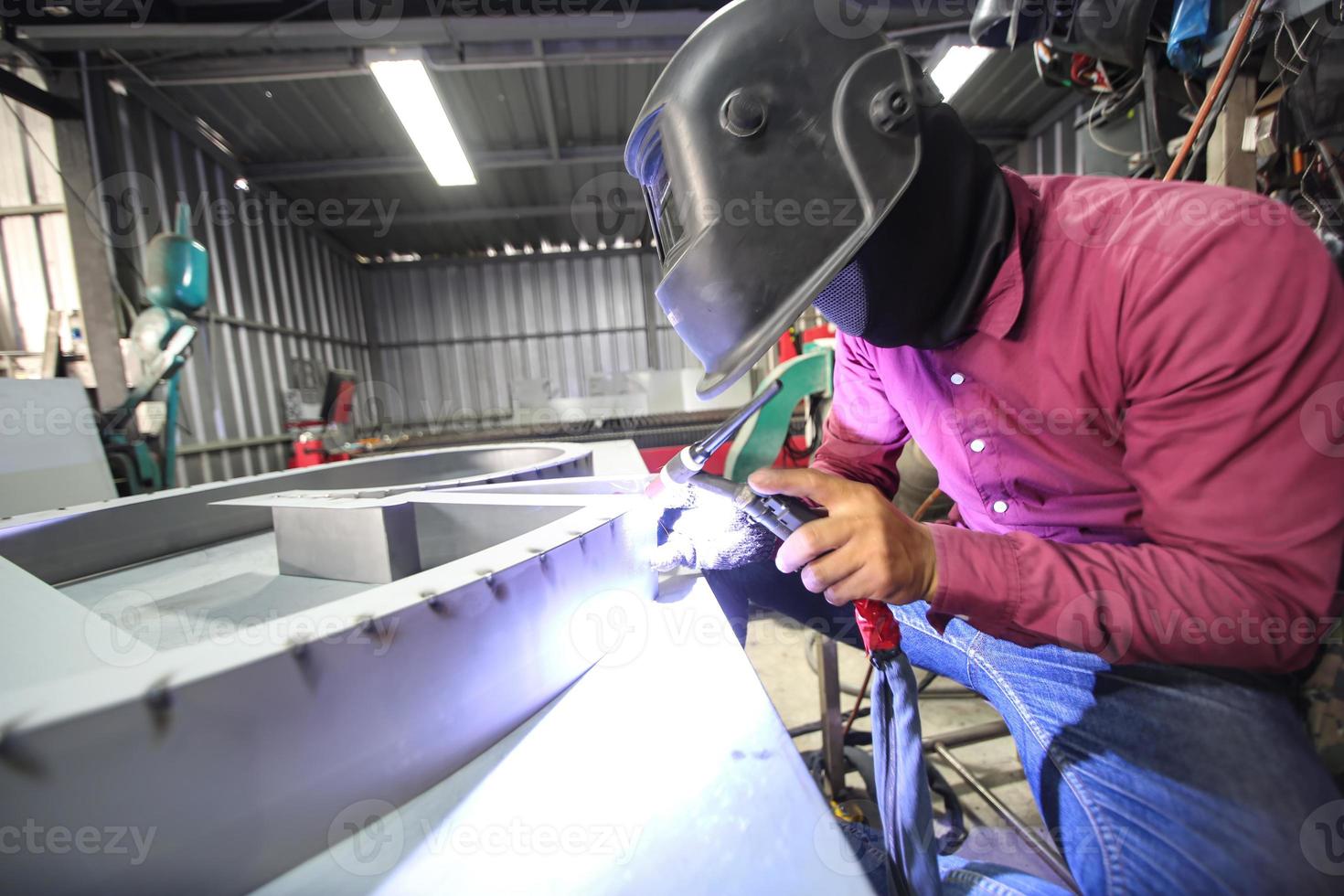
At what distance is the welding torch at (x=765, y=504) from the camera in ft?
2.45

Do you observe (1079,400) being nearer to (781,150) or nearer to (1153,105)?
(781,150)

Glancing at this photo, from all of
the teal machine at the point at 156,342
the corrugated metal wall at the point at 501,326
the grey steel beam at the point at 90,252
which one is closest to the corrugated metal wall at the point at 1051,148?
the corrugated metal wall at the point at 501,326

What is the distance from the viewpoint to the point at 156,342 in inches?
141

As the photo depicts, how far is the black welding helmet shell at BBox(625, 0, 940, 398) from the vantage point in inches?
28.8

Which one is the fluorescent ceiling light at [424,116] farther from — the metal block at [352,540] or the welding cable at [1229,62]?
the welding cable at [1229,62]

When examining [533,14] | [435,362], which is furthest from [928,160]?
[435,362]

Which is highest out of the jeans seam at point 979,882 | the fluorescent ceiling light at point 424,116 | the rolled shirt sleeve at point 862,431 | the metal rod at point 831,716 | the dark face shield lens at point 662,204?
the fluorescent ceiling light at point 424,116

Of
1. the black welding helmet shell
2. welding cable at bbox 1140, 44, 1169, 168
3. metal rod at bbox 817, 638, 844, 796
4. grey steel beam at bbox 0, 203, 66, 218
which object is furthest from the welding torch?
grey steel beam at bbox 0, 203, 66, 218

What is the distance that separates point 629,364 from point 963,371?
9259mm

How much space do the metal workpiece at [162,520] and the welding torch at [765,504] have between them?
2.89 ft

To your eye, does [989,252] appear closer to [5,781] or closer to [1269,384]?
[1269,384]

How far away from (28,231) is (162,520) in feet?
16.7

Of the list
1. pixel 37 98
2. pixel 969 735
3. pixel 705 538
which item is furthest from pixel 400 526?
pixel 37 98

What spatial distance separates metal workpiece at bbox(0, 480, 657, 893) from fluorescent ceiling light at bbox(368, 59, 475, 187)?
499cm
